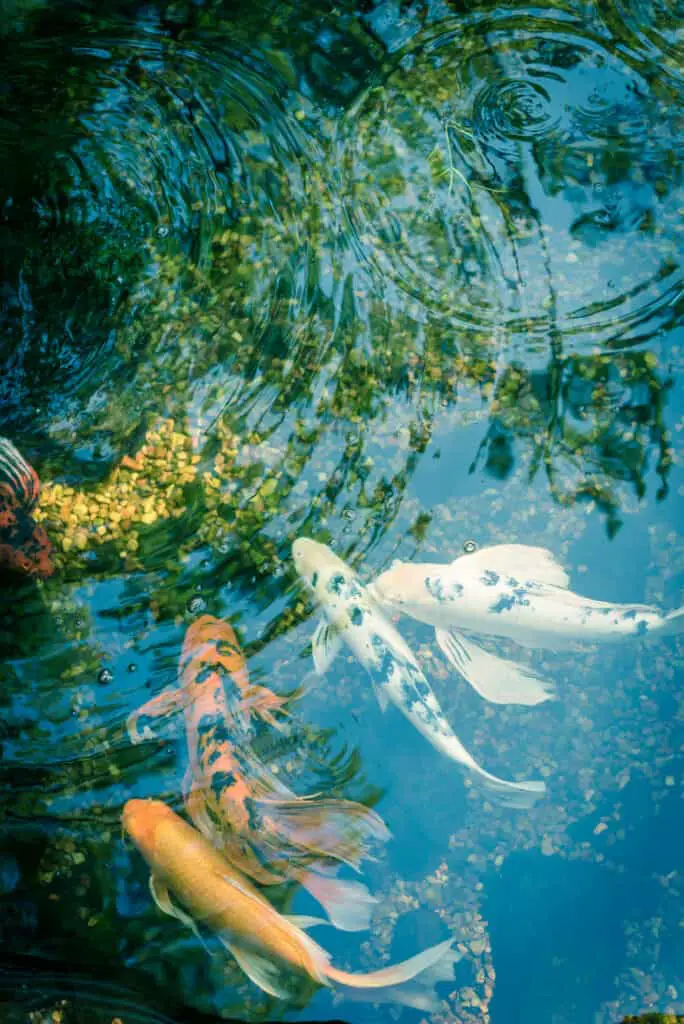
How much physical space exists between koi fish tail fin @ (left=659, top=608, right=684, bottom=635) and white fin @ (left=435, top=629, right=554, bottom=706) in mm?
448

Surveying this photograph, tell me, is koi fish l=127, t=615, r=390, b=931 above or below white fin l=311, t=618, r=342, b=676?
below

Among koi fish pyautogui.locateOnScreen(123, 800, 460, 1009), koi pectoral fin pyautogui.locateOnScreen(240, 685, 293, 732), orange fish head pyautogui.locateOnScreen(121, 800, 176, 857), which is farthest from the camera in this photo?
A: koi pectoral fin pyautogui.locateOnScreen(240, 685, 293, 732)

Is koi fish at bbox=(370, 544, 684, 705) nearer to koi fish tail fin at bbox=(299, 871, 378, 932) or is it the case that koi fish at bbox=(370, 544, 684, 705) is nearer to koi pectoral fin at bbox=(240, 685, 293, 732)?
koi pectoral fin at bbox=(240, 685, 293, 732)

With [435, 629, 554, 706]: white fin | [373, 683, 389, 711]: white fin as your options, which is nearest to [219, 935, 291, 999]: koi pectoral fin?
[373, 683, 389, 711]: white fin

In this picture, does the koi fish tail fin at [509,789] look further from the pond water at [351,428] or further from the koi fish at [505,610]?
the koi fish at [505,610]

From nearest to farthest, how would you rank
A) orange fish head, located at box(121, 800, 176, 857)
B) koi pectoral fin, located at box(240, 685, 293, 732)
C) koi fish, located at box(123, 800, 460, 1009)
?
koi fish, located at box(123, 800, 460, 1009), orange fish head, located at box(121, 800, 176, 857), koi pectoral fin, located at box(240, 685, 293, 732)

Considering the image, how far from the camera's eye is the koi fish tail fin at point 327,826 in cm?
290

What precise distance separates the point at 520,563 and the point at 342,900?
128 centimetres

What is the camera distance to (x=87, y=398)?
3291 mm

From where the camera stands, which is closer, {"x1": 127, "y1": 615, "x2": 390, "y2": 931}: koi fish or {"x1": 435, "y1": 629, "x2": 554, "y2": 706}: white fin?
{"x1": 127, "y1": 615, "x2": 390, "y2": 931}: koi fish

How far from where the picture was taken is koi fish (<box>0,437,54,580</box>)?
315 cm

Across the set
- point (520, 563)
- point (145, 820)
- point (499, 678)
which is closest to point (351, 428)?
point (520, 563)

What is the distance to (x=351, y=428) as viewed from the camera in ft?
10.3

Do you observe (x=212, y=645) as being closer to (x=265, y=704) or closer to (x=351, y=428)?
(x=265, y=704)
